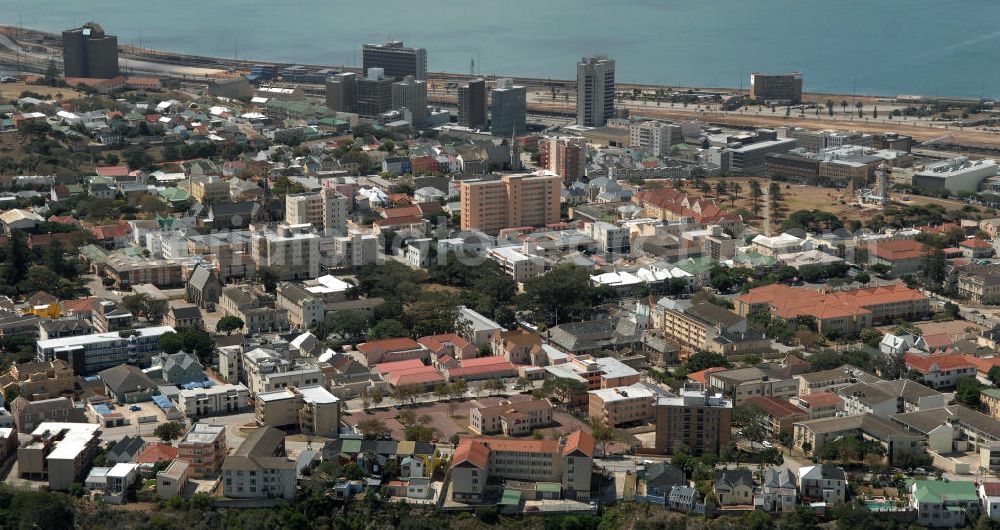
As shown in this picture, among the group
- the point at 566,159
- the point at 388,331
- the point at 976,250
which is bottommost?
the point at 388,331

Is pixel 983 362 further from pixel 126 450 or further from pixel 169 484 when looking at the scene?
pixel 126 450

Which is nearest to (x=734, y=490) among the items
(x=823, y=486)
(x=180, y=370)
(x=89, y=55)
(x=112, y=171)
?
(x=823, y=486)

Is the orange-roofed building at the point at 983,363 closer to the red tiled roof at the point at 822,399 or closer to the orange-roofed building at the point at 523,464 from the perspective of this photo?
the red tiled roof at the point at 822,399

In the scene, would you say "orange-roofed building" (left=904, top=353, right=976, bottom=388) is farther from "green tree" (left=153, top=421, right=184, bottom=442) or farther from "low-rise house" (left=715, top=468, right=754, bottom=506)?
"green tree" (left=153, top=421, right=184, bottom=442)

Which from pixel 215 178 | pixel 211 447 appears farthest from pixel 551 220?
pixel 211 447

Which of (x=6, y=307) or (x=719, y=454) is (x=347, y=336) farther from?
(x=719, y=454)

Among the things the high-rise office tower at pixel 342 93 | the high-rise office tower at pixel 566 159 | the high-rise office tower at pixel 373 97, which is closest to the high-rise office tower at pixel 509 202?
the high-rise office tower at pixel 566 159
